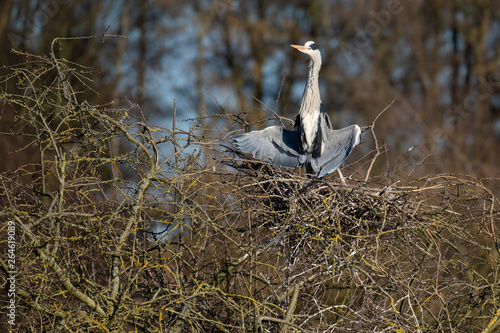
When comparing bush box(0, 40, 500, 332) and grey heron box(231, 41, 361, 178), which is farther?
grey heron box(231, 41, 361, 178)

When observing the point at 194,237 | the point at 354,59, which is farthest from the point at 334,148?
the point at 354,59

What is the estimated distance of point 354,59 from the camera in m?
18.4

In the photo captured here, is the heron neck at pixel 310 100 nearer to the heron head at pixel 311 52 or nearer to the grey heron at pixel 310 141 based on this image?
the grey heron at pixel 310 141

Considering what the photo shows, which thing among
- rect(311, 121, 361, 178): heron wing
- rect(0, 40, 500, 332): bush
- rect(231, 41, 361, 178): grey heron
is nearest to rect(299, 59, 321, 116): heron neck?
rect(231, 41, 361, 178): grey heron

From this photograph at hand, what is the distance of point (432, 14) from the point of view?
1978 centimetres

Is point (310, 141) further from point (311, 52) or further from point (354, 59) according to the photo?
point (354, 59)

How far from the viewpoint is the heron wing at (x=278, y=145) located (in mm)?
5371

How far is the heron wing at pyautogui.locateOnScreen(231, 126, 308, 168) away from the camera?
17.6ft

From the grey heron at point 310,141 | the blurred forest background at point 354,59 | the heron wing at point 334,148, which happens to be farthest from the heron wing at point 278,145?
the blurred forest background at point 354,59

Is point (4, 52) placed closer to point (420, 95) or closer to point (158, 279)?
point (158, 279)

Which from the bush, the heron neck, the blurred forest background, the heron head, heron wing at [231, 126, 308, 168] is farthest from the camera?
the blurred forest background

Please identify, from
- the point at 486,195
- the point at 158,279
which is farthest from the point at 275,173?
the point at 486,195

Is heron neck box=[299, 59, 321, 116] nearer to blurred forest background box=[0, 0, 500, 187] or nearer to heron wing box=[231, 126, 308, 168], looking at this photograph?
heron wing box=[231, 126, 308, 168]

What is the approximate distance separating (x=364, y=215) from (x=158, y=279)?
134 cm
